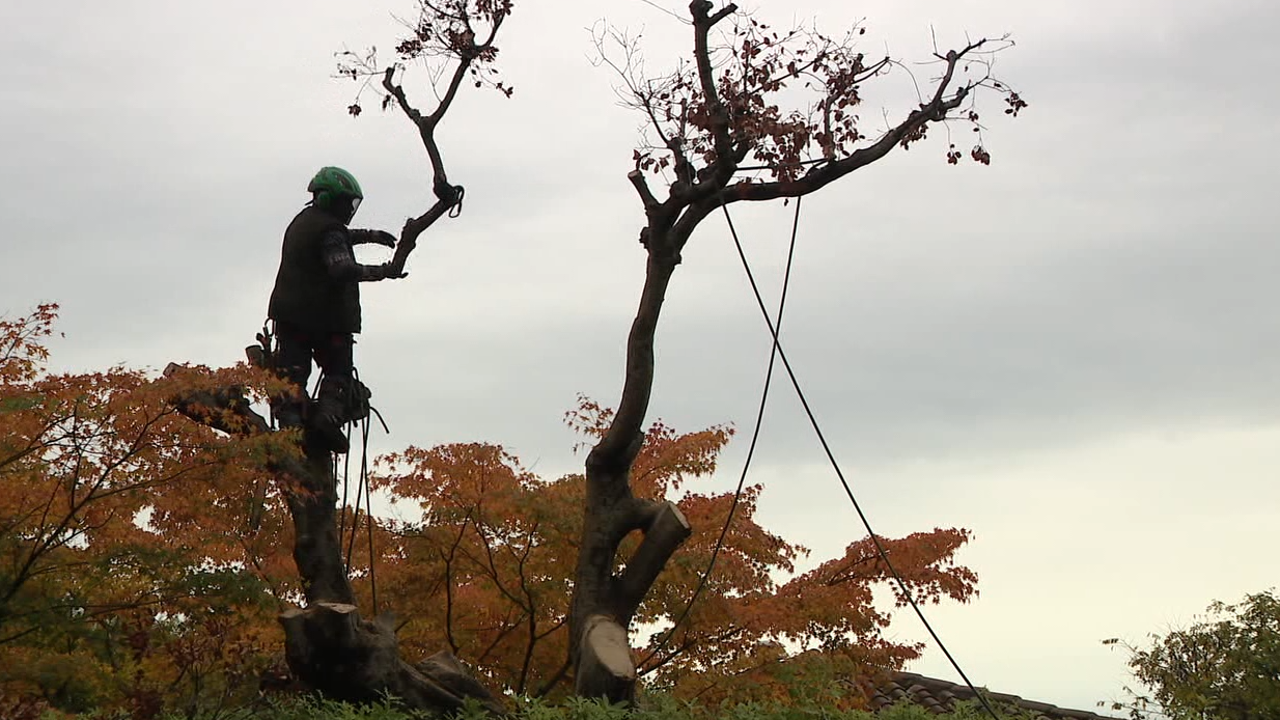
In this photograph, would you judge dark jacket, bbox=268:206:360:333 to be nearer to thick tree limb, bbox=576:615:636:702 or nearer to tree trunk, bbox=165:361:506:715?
tree trunk, bbox=165:361:506:715

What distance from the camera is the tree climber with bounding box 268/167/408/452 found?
12.4 meters

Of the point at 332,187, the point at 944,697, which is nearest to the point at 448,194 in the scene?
the point at 332,187

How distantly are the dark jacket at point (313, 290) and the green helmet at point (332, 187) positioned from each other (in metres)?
0.19

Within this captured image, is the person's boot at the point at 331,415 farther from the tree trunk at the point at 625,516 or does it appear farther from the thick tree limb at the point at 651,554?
the thick tree limb at the point at 651,554

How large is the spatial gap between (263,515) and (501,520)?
9.02 feet

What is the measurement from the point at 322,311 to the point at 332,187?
112 cm

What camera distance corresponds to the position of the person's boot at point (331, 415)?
12359 millimetres

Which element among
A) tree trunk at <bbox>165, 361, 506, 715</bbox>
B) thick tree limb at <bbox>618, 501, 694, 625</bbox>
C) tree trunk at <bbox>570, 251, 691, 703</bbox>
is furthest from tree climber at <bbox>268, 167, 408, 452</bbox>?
thick tree limb at <bbox>618, 501, 694, 625</bbox>

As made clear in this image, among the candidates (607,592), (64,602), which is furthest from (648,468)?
(64,602)

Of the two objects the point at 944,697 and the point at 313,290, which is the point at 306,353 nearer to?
the point at 313,290

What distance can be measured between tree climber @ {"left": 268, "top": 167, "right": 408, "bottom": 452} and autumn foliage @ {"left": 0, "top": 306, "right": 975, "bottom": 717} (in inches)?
22.0

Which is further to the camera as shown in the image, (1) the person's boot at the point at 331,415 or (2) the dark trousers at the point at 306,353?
(2) the dark trousers at the point at 306,353

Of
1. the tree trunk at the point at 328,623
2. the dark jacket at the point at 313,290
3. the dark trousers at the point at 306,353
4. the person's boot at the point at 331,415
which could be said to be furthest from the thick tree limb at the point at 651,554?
the dark jacket at the point at 313,290

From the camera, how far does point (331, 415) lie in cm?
1237
